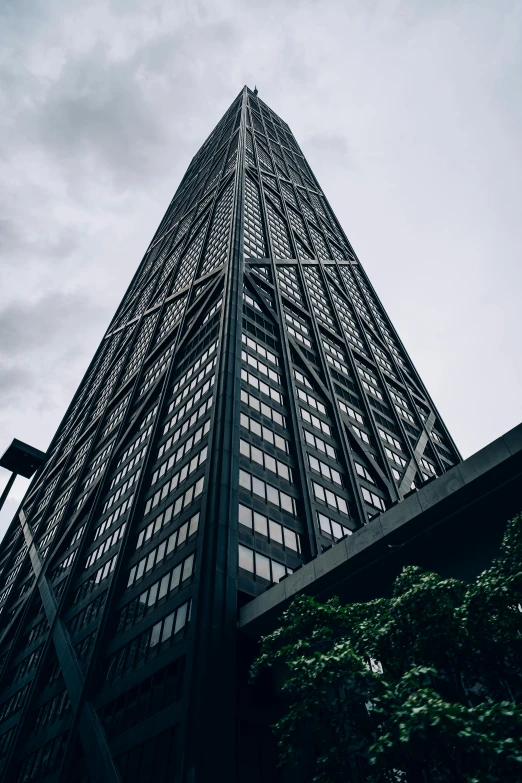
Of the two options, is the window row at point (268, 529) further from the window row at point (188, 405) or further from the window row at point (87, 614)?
the window row at point (188, 405)

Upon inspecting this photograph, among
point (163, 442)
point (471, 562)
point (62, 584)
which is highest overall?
point (163, 442)

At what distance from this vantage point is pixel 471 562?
2397cm

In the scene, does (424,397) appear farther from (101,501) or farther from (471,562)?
(471,562)

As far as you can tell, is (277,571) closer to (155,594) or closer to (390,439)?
(155,594)

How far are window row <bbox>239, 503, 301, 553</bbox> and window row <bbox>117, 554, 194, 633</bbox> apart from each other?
14.2 ft

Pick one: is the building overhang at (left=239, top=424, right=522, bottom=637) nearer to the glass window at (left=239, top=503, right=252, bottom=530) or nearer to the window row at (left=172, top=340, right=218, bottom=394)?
the glass window at (left=239, top=503, right=252, bottom=530)

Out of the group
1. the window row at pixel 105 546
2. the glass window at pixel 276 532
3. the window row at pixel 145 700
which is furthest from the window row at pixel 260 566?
the window row at pixel 105 546

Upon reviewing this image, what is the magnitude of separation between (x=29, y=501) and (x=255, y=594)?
218ft

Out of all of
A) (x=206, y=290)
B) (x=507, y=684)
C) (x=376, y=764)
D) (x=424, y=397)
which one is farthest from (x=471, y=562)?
(x=424, y=397)


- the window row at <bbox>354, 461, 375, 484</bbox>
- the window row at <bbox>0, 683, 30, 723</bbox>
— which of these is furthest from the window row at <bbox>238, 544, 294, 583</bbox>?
the window row at <bbox>0, 683, 30, 723</bbox>

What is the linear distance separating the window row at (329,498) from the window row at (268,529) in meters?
6.19

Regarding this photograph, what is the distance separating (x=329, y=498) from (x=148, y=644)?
18.6 m

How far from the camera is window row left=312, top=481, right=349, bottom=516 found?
4303 centimetres

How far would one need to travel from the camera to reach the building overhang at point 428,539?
78.4 ft
